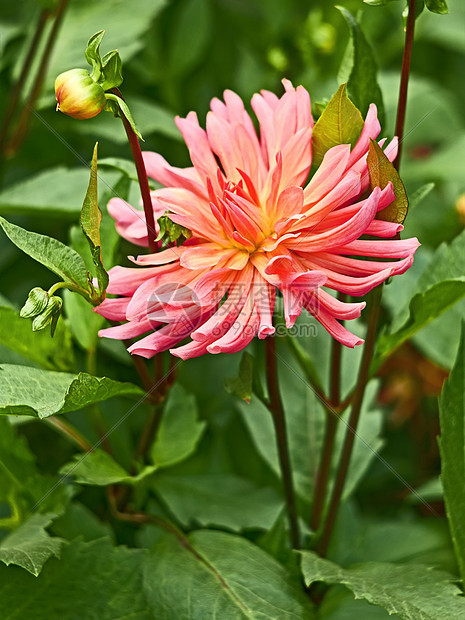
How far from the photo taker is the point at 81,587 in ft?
1.75

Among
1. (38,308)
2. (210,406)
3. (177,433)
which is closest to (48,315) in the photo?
(38,308)

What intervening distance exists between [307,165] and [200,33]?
1.89ft

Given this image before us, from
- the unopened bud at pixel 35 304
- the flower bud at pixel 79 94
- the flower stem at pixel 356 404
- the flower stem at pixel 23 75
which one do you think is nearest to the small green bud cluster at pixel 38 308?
the unopened bud at pixel 35 304

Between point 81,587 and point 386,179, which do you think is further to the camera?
point 81,587

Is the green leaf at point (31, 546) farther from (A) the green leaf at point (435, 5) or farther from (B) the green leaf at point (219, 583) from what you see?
(A) the green leaf at point (435, 5)

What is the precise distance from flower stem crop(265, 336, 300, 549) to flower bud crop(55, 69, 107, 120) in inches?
6.7

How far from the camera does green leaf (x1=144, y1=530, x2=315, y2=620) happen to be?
49 cm

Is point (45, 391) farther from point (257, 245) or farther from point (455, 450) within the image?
point (455, 450)

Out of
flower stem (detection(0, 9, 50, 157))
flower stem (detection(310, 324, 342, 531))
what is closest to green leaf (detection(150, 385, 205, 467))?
flower stem (detection(310, 324, 342, 531))

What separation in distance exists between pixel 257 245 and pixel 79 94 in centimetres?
14

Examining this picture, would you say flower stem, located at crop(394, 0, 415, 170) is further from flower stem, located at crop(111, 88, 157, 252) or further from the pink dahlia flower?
flower stem, located at crop(111, 88, 157, 252)

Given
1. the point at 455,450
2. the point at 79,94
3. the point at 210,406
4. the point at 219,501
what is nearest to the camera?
the point at 79,94

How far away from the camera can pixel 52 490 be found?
57cm

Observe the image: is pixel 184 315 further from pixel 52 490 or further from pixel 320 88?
pixel 320 88
